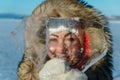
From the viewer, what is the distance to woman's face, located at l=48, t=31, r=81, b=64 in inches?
79.1

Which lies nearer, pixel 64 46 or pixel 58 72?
pixel 58 72

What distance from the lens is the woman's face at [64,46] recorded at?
2.01m

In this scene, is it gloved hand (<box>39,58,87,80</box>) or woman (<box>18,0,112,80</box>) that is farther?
woman (<box>18,0,112,80</box>)

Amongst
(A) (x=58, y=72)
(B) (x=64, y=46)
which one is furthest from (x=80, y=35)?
(A) (x=58, y=72)

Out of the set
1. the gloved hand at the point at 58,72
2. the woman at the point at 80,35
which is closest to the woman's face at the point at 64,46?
the woman at the point at 80,35

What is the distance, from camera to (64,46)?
2.01 meters

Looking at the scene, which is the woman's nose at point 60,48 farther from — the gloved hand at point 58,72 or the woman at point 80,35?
the gloved hand at point 58,72

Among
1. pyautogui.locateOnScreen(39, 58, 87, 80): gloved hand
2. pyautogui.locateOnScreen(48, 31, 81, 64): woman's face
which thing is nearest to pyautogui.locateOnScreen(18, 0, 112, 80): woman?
pyautogui.locateOnScreen(48, 31, 81, 64): woman's face

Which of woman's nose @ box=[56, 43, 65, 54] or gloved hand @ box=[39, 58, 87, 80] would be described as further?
woman's nose @ box=[56, 43, 65, 54]

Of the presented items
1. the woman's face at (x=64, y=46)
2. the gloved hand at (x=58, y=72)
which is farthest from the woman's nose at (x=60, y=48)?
the gloved hand at (x=58, y=72)

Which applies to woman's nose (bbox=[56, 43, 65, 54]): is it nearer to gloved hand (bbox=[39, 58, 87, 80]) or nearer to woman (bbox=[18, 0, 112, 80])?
woman (bbox=[18, 0, 112, 80])

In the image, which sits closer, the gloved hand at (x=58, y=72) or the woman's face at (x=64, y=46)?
the gloved hand at (x=58, y=72)

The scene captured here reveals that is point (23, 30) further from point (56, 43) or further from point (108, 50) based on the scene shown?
point (108, 50)

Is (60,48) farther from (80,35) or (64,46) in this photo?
(80,35)
